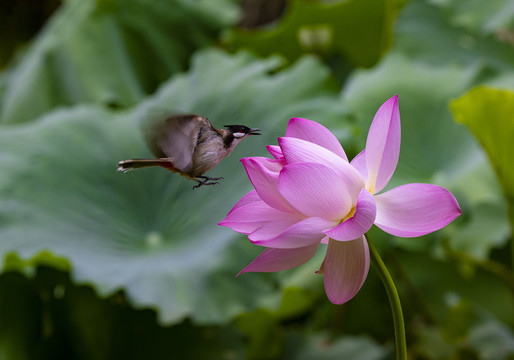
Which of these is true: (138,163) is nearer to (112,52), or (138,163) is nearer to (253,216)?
(253,216)

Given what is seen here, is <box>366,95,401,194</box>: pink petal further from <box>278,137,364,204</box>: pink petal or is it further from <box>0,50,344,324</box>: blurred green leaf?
<box>0,50,344,324</box>: blurred green leaf

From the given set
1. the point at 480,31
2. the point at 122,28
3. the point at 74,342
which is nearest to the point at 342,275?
the point at 74,342

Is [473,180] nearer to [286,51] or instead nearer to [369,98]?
[369,98]

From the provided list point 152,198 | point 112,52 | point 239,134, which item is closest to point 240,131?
point 239,134

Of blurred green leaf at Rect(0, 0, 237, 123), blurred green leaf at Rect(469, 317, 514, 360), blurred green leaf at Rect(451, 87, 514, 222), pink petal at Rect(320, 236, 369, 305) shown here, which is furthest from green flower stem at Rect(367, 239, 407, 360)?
blurred green leaf at Rect(0, 0, 237, 123)

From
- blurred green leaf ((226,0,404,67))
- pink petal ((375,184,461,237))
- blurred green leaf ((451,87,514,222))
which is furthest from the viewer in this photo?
blurred green leaf ((226,0,404,67))

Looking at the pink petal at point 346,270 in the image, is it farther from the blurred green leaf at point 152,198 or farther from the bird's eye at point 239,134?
the blurred green leaf at point 152,198
